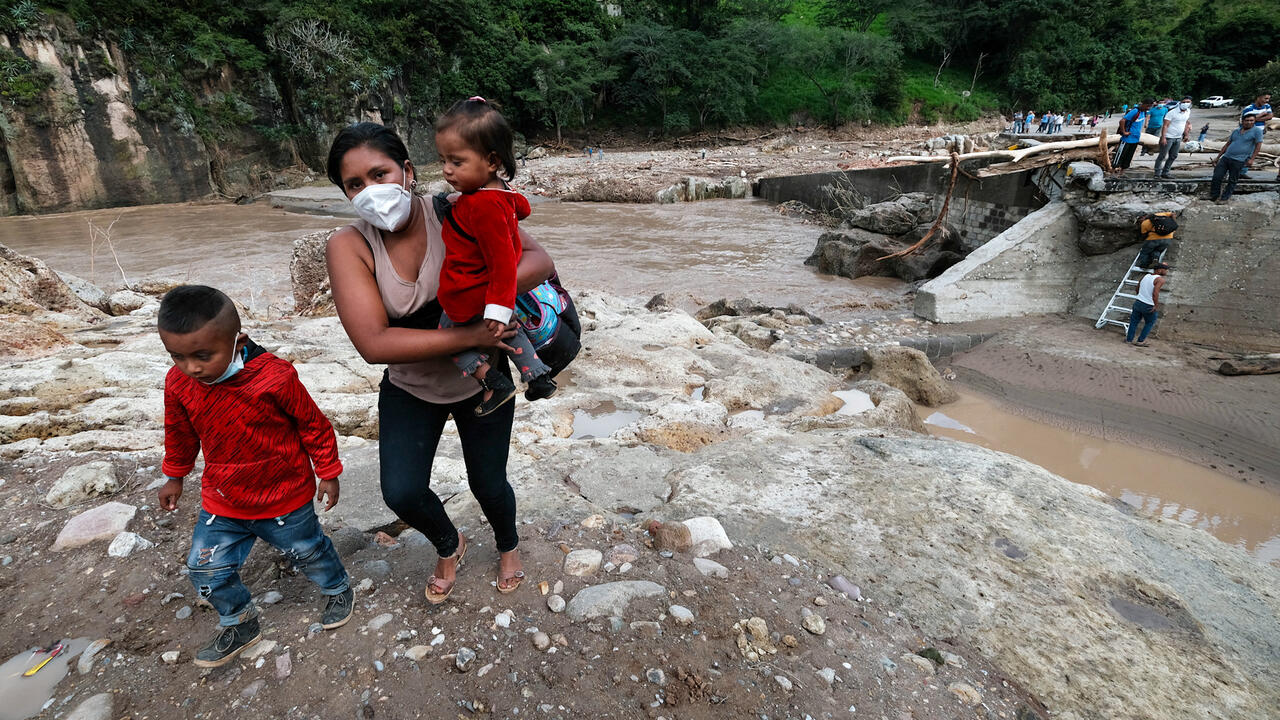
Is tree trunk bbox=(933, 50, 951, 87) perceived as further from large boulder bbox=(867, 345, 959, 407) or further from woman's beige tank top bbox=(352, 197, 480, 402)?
woman's beige tank top bbox=(352, 197, 480, 402)

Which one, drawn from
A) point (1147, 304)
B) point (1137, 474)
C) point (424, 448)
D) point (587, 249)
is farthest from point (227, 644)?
point (587, 249)

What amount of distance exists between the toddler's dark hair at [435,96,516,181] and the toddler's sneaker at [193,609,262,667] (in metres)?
1.54

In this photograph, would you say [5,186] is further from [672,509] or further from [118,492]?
[672,509]

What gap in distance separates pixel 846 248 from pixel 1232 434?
648cm

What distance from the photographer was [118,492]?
8.03 ft

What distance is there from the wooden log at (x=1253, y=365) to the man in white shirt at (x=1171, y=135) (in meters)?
3.50

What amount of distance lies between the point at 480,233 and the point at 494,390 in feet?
1.42

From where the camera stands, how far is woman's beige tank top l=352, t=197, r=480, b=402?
4.99 feet

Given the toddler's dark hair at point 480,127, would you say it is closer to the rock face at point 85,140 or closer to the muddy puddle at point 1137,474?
the muddy puddle at point 1137,474

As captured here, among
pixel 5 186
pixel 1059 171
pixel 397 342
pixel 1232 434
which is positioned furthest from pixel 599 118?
pixel 397 342

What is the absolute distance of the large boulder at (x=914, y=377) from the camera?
5.77 m

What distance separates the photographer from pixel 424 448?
1.70 metres

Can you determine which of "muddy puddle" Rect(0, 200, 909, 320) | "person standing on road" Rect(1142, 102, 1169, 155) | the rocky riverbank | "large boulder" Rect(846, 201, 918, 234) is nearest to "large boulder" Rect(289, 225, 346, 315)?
"muddy puddle" Rect(0, 200, 909, 320)

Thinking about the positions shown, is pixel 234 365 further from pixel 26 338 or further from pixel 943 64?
pixel 943 64
